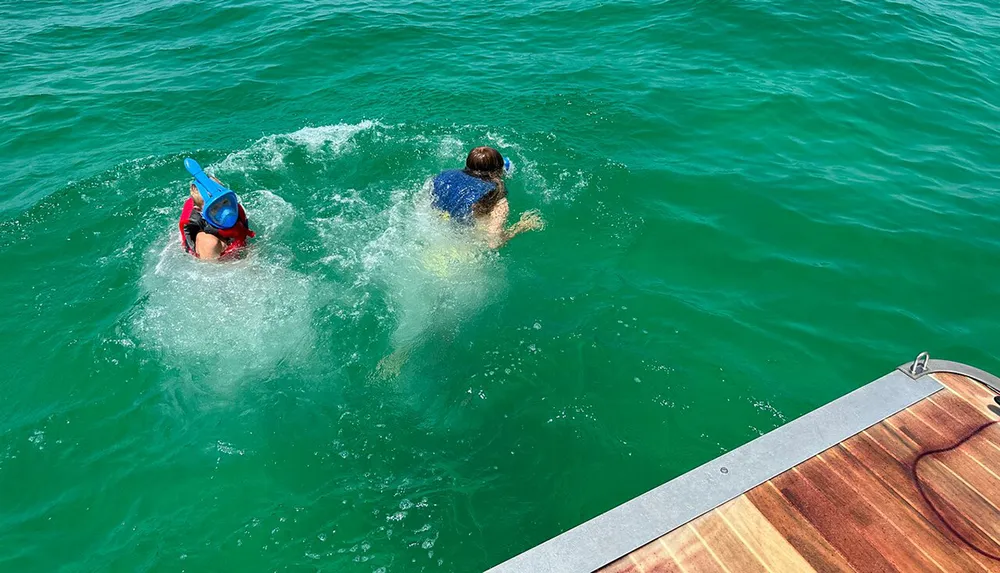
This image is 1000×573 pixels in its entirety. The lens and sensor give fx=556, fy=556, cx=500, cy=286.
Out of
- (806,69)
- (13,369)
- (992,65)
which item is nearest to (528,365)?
(13,369)

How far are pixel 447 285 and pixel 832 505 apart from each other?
577cm

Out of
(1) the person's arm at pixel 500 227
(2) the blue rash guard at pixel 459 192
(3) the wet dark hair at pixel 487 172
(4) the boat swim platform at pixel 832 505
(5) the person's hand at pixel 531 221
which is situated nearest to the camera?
(4) the boat swim platform at pixel 832 505

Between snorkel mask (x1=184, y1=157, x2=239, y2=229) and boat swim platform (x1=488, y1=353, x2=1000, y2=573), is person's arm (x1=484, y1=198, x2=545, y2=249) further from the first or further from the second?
boat swim platform (x1=488, y1=353, x2=1000, y2=573)

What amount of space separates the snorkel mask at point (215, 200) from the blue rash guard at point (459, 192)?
3.05m

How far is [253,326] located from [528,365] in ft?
13.6

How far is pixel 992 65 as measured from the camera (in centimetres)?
1518

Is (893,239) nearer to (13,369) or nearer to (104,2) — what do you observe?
(13,369)

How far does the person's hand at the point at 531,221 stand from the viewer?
30.8 ft

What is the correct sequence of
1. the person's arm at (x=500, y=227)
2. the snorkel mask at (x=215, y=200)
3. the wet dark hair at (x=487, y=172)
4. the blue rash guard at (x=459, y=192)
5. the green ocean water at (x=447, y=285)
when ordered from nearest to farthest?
the green ocean water at (x=447, y=285) → the snorkel mask at (x=215, y=200) → the blue rash guard at (x=459, y=192) → the wet dark hair at (x=487, y=172) → the person's arm at (x=500, y=227)

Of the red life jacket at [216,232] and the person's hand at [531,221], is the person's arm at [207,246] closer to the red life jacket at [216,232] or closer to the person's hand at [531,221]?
the red life jacket at [216,232]

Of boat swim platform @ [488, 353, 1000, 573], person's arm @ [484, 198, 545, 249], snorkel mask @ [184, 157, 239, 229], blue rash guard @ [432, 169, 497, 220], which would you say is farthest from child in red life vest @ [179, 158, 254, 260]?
boat swim platform @ [488, 353, 1000, 573]

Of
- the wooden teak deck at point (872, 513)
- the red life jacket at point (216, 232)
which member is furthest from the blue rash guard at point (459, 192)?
the wooden teak deck at point (872, 513)

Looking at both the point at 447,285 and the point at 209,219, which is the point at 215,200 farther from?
the point at 447,285

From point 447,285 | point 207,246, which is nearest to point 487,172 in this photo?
point 447,285
